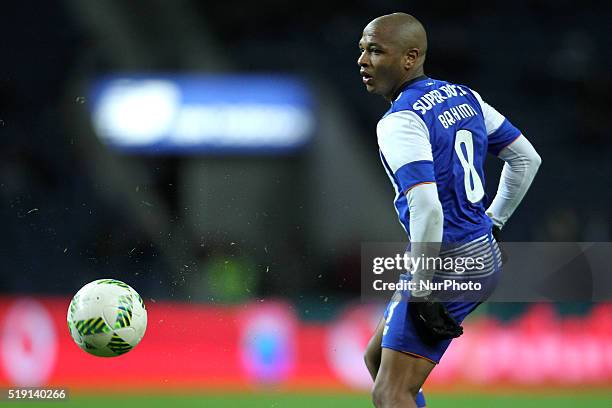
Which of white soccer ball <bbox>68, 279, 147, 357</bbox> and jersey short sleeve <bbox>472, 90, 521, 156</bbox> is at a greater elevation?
jersey short sleeve <bbox>472, 90, 521, 156</bbox>

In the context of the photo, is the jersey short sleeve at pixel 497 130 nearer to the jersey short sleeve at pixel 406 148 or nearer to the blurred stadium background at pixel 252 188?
the jersey short sleeve at pixel 406 148

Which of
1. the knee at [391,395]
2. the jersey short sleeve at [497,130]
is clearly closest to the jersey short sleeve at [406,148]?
the jersey short sleeve at [497,130]

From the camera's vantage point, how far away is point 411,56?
505cm

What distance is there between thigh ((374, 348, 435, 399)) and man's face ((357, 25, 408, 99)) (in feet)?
4.12

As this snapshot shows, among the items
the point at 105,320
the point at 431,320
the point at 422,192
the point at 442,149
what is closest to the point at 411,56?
the point at 442,149

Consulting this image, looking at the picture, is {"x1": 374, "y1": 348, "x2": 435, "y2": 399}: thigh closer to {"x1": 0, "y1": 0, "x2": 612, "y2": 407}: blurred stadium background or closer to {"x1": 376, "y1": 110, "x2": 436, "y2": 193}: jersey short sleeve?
{"x1": 376, "y1": 110, "x2": 436, "y2": 193}: jersey short sleeve

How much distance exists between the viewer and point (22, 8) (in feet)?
61.7

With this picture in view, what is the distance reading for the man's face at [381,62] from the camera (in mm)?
5008

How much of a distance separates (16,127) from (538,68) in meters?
8.40

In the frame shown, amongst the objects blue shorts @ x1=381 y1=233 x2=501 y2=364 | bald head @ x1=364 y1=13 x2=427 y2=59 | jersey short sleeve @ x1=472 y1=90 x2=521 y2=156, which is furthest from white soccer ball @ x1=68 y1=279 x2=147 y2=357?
jersey short sleeve @ x1=472 y1=90 x2=521 y2=156

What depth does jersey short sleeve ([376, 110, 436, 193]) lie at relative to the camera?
4613mm

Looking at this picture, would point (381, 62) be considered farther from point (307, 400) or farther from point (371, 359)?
point (307, 400)

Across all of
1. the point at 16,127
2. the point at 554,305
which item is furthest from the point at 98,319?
the point at 16,127

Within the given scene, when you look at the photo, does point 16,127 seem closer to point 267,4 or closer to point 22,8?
point 22,8
